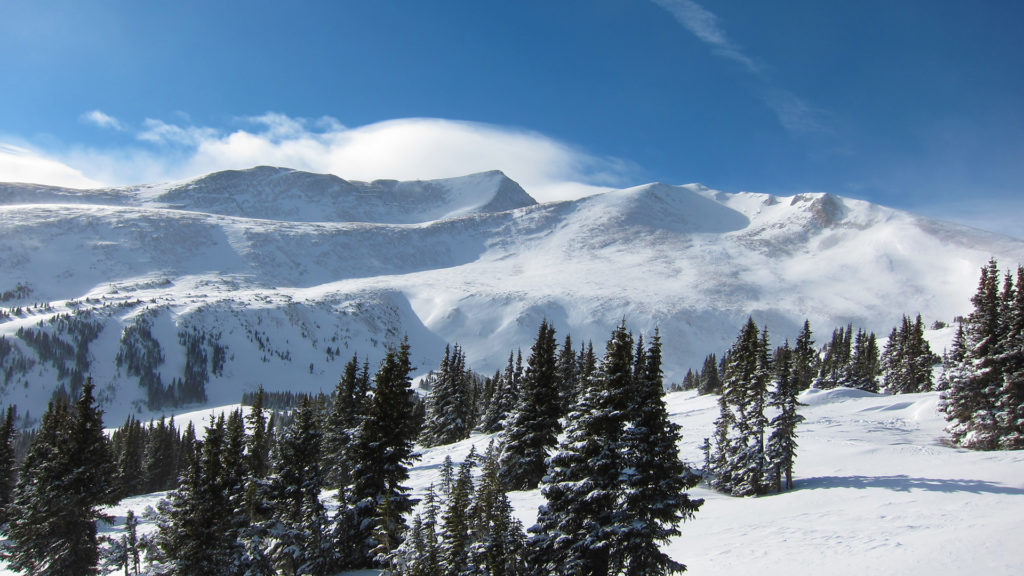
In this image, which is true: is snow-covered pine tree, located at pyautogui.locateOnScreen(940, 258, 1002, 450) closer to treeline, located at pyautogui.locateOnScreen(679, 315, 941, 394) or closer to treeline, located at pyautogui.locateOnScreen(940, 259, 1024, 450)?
treeline, located at pyautogui.locateOnScreen(940, 259, 1024, 450)

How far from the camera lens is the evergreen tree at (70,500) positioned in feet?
106

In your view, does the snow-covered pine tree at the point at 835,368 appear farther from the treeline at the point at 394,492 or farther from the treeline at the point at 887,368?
the treeline at the point at 394,492

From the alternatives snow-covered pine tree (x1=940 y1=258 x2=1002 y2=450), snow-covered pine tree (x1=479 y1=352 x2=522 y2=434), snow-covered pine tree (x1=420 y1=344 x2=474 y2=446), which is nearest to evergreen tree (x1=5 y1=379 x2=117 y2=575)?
snow-covered pine tree (x1=479 y1=352 x2=522 y2=434)

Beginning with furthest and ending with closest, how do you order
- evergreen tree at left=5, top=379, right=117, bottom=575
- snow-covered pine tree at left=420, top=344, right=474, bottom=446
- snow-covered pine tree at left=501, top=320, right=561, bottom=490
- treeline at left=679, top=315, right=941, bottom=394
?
treeline at left=679, top=315, right=941, bottom=394, snow-covered pine tree at left=420, top=344, right=474, bottom=446, snow-covered pine tree at left=501, top=320, right=561, bottom=490, evergreen tree at left=5, top=379, right=117, bottom=575

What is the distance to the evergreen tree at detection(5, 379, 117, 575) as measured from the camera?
3219 cm

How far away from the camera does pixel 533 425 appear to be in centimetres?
3844

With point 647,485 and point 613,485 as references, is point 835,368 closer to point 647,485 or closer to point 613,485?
point 647,485

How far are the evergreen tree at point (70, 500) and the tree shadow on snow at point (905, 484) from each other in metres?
42.2

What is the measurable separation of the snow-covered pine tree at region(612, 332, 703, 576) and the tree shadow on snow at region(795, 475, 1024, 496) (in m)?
17.6

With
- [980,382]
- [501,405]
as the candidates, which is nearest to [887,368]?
[980,382]

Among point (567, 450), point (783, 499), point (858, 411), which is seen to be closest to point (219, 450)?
point (567, 450)

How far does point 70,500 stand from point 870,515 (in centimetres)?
4090

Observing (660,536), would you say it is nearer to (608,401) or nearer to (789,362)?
(608,401)

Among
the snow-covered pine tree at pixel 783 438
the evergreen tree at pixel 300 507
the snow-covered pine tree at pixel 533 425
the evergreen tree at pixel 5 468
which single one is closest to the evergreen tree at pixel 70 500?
the evergreen tree at pixel 300 507
